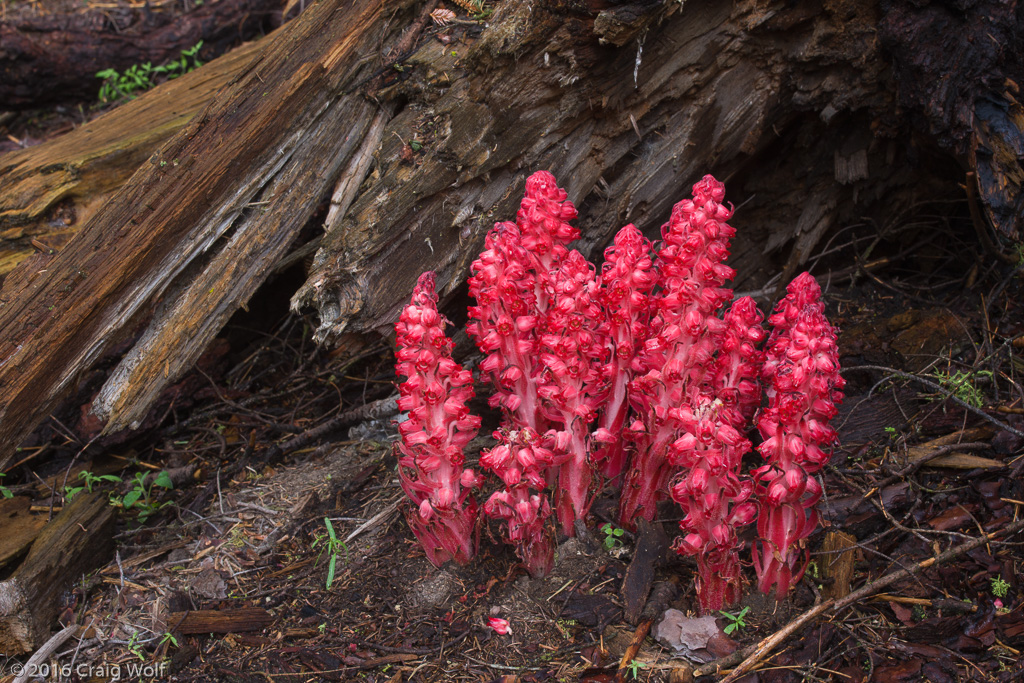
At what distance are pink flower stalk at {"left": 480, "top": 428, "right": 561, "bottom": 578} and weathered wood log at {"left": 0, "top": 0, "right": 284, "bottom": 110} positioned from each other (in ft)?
15.0

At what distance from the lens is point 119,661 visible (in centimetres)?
297

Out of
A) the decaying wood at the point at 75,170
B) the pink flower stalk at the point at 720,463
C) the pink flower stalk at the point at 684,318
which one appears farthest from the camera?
the decaying wood at the point at 75,170

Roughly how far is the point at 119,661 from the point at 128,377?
122cm

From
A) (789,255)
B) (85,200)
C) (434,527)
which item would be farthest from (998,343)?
(85,200)

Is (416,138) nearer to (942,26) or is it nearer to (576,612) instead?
(576,612)

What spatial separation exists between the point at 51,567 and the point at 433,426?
6.46 feet

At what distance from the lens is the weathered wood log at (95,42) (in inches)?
213

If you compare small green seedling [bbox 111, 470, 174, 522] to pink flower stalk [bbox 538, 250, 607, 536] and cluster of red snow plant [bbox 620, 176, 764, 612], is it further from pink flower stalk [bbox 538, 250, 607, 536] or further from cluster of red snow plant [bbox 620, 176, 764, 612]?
cluster of red snow plant [bbox 620, 176, 764, 612]

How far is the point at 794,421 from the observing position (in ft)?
8.46

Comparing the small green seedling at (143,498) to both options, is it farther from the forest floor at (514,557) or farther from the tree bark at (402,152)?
the tree bark at (402,152)

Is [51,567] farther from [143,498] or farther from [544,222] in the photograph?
[544,222]

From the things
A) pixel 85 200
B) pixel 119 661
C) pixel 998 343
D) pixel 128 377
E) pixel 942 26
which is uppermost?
pixel 942 26

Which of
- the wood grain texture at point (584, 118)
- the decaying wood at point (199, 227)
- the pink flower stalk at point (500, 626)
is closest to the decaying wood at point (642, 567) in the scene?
the pink flower stalk at point (500, 626)

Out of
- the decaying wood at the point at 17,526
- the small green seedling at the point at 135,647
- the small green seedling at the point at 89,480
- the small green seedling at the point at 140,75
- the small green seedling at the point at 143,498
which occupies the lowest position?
the small green seedling at the point at 135,647
